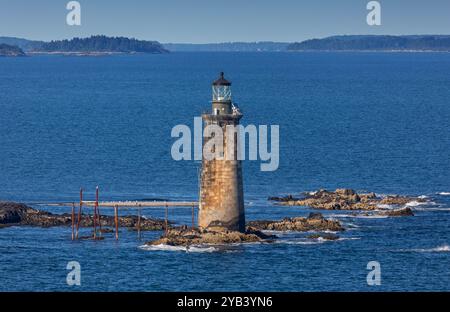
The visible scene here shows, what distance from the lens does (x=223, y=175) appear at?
279ft

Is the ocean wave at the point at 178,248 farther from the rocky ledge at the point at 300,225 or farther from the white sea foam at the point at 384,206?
the white sea foam at the point at 384,206

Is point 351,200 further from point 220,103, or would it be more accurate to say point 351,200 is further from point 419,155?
point 419,155

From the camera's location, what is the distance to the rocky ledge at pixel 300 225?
93812 millimetres

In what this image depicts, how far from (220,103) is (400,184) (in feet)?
136

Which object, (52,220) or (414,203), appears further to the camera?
(414,203)

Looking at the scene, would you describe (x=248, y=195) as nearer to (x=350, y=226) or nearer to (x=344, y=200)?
(x=344, y=200)

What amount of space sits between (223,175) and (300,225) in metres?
11.1

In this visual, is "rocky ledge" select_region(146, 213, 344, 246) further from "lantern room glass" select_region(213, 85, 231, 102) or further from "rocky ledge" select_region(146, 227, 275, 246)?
"lantern room glass" select_region(213, 85, 231, 102)

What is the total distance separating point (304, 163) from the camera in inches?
5541

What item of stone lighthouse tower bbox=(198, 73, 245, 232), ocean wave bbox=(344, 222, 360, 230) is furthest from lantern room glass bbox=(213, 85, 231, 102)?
ocean wave bbox=(344, 222, 360, 230)

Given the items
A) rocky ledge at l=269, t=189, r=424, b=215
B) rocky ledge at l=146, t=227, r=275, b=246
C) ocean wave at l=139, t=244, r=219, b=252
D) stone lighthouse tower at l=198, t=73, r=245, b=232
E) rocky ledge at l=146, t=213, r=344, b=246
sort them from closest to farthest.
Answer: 1. stone lighthouse tower at l=198, t=73, r=245, b=232
2. ocean wave at l=139, t=244, r=219, b=252
3. rocky ledge at l=146, t=227, r=275, b=246
4. rocky ledge at l=146, t=213, r=344, b=246
5. rocky ledge at l=269, t=189, r=424, b=215

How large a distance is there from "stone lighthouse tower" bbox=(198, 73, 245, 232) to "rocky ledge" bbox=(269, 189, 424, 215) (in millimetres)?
19996

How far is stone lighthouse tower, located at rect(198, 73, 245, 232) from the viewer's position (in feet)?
278

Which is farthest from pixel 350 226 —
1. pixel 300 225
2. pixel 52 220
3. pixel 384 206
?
pixel 52 220
